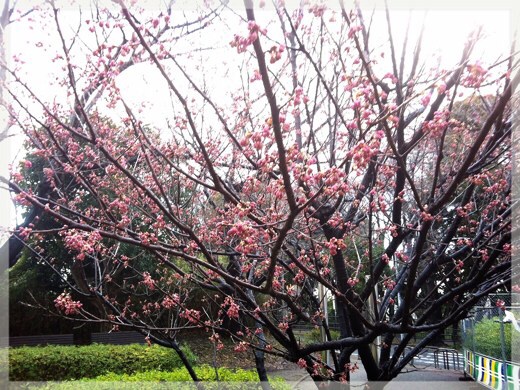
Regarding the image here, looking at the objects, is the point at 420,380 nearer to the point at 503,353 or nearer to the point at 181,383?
the point at 503,353

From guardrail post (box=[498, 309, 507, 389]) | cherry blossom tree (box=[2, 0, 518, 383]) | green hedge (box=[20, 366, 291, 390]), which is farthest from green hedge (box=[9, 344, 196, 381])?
guardrail post (box=[498, 309, 507, 389])

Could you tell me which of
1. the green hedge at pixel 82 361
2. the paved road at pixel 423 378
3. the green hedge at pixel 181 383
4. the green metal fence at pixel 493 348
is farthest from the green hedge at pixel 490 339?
the green hedge at pixel 82 361

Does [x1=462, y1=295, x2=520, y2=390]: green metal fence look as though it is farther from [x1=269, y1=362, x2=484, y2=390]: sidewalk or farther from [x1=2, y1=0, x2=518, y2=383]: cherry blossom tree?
[x1=2, y1=0, x2=518, y2=383]: cherry blossom tree

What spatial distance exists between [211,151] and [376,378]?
34.2 inches

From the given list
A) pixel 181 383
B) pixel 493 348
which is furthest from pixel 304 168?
pixel 493 348

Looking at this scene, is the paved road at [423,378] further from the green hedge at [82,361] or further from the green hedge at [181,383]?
Result: the green hedge at [82,361]

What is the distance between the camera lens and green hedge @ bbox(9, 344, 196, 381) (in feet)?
Answer: 11.7

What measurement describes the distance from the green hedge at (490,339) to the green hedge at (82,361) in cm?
232

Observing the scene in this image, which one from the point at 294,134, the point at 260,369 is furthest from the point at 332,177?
the point at 260,369

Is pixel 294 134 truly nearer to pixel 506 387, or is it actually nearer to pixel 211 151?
pixel 211 151

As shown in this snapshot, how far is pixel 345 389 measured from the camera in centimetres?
138

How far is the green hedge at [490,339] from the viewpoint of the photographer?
298 cm

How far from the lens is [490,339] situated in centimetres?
338

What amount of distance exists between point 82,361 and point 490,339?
305cm
